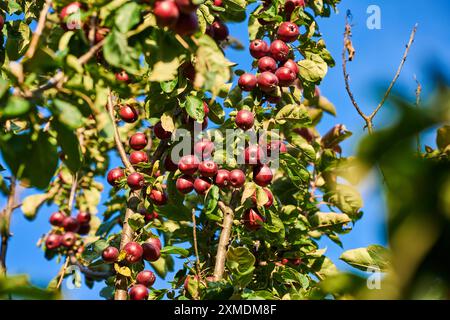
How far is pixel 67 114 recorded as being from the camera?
1.45 m

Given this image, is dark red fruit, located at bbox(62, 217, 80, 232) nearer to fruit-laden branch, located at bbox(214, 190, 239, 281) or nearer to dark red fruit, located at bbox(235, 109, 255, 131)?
fruit-laden branch, located at bbox(214, 190, 239, 281)

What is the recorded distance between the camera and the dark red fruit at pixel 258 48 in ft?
9.72

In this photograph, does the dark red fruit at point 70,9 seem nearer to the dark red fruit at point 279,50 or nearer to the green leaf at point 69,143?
the green leaf at point 69,143

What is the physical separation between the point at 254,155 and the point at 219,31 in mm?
821

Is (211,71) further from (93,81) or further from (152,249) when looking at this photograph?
(152,249)

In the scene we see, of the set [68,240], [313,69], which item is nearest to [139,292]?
[313,69]

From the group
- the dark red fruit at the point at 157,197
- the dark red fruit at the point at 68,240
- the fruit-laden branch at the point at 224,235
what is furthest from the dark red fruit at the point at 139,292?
the dark red fruit at the point at 68,240

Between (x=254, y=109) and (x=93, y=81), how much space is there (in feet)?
4.53

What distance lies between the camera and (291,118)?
2865 millimetres

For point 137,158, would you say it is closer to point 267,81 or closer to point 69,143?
point 267,81

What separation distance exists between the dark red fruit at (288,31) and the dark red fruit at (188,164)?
85cm

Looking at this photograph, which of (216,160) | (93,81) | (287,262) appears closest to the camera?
(93,81)
